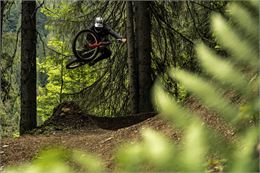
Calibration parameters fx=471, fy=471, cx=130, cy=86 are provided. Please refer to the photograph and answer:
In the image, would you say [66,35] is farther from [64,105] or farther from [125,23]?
[64,105]

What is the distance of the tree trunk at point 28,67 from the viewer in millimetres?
10922

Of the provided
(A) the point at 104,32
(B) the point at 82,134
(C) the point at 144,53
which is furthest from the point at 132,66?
(B) the point at 82,134

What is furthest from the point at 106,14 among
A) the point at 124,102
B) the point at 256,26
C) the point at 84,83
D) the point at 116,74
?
the point at 256,26

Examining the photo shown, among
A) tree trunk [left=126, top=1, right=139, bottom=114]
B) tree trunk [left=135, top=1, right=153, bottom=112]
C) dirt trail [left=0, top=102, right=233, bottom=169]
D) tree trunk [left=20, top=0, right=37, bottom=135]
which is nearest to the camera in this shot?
dirt trail [left=0, top=102, right=233, bottom=169]

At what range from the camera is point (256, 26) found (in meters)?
1.02

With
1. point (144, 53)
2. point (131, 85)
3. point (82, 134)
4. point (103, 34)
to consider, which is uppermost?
point (103, 34)

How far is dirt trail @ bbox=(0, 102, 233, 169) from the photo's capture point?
5.86 meters

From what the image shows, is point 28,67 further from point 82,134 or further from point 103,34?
point 82,134

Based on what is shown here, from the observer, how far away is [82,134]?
9711 mm

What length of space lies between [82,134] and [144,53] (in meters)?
4.18

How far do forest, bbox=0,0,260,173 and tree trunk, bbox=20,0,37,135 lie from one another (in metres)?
0.02

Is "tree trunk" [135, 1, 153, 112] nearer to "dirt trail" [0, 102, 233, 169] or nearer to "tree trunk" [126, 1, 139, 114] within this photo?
"tree trunk" [126, 1, 139, 114]

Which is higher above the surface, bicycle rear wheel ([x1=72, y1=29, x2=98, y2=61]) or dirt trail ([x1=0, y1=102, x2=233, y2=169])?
bicycle rear wheel ([x1=72, y1=29, x2=98, y2=61])

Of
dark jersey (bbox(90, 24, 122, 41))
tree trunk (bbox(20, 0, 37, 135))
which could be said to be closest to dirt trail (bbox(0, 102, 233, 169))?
tree trunk (bbox(20, 0, 37, 135))
